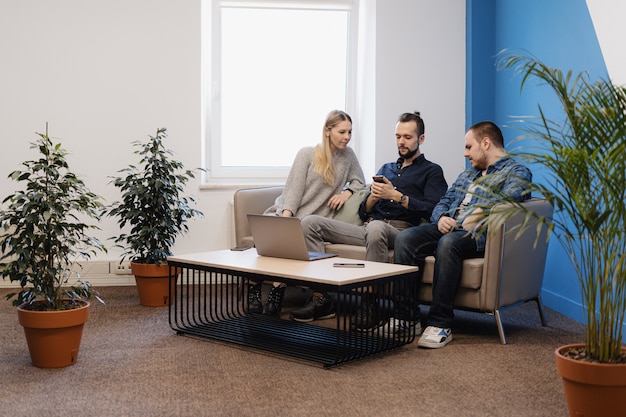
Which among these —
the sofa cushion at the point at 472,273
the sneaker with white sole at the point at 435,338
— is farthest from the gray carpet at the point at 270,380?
the sofa cushion at the point at 472,273

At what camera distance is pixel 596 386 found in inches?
98.4

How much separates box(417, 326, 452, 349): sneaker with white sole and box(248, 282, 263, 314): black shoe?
1118 millimetres

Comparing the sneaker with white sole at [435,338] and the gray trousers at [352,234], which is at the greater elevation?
the gray trousers at [352,234]

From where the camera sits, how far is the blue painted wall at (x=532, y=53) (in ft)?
14.6

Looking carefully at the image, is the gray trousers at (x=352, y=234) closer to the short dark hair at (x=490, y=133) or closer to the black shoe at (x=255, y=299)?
the black shoe at (x=255, y=299)

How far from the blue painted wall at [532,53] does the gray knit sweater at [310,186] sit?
1028 mm

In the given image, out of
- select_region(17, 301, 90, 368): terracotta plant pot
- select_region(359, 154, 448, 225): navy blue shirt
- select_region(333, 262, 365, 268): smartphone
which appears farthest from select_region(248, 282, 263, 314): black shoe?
select_region(17, 301, 90, 368): terracotta plant pot

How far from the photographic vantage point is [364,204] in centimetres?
484

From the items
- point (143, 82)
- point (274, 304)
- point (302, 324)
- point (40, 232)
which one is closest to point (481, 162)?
point (302, 324)

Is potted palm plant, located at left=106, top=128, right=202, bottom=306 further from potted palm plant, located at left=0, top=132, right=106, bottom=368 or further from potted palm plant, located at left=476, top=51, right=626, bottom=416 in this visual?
potted palm plant, located at left=476, top=51, right=626, bottom=416

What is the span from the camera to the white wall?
18.0ft

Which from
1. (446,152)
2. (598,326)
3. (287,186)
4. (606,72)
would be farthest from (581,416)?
(446,152)

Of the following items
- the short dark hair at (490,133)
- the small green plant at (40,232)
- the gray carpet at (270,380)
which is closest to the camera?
the gray carpet at (270,380)

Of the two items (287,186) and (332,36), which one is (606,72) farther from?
(332,36)
